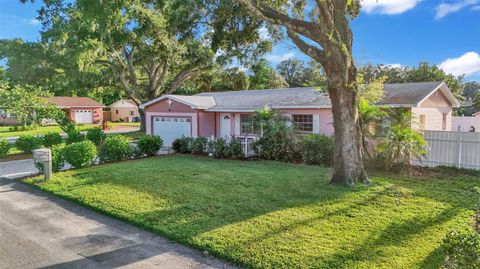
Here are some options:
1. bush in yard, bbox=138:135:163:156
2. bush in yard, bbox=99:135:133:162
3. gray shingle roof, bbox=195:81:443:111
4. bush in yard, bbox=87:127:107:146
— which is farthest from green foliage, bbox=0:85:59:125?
gray shingle roof, bbox=195:81:443:111

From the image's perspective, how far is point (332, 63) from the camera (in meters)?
9.44

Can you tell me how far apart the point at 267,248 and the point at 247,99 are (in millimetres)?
14474

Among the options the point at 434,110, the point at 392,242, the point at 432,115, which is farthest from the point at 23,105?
the point at 434,110

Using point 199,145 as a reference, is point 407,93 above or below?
above

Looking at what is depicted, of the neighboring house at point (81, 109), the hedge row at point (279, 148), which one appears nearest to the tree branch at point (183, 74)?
the hedge row at point (279, 148)

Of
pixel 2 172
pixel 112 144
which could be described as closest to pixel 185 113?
pixel 112 144

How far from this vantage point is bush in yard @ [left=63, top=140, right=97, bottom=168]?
12.8 meters

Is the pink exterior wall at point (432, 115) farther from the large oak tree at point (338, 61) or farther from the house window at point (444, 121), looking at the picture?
the large oak tree at point (338, 61)

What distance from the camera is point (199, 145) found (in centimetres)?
1658

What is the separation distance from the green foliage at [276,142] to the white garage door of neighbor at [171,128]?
5.72 m

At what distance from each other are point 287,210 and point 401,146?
601 cm

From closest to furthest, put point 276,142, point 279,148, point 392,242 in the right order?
point 392,242, point 279,148, point 276,142

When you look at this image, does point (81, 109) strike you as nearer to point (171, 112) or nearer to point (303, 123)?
point (171, 112)

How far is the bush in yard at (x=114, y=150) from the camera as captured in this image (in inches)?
572
